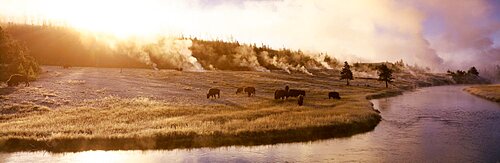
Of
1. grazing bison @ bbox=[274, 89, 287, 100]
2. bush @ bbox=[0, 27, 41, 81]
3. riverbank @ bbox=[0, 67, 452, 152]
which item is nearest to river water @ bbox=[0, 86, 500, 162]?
riverbank @ bbox=[0, 67, 452, 152]

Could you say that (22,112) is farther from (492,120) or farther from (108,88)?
(492,120)

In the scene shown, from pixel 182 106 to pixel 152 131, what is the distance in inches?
670

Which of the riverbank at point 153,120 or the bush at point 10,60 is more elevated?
the bush at point 10,60

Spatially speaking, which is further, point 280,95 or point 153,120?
point 280,95

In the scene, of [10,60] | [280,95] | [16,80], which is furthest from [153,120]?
[10,60]

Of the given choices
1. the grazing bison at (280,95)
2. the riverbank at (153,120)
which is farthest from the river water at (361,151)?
the grazing bison at (280,95)

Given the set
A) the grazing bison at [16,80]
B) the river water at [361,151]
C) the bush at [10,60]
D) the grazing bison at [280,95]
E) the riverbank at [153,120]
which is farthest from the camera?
the bush at [10,60]

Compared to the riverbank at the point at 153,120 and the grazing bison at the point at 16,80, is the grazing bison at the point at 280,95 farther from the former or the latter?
the grazing bison at the point at 16,80

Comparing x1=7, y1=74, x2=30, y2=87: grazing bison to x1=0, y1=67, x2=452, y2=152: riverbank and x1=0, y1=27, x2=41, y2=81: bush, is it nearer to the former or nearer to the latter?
x1=0, y1=27, x2=41, y2=81: bush

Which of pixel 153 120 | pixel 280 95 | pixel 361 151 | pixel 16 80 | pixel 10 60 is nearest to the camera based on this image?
pixel 361 151

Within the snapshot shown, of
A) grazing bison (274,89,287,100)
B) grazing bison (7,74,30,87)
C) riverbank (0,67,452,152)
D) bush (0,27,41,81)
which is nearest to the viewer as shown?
riverbank (0,67,452,152)

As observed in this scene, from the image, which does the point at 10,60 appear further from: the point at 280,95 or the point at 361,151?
the point at 361,151

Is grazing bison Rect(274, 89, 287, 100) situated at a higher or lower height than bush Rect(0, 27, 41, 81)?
lower

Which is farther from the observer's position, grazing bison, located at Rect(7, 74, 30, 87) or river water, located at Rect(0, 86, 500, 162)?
grazing bison, located at Rect(7, 74, 30, 87)
